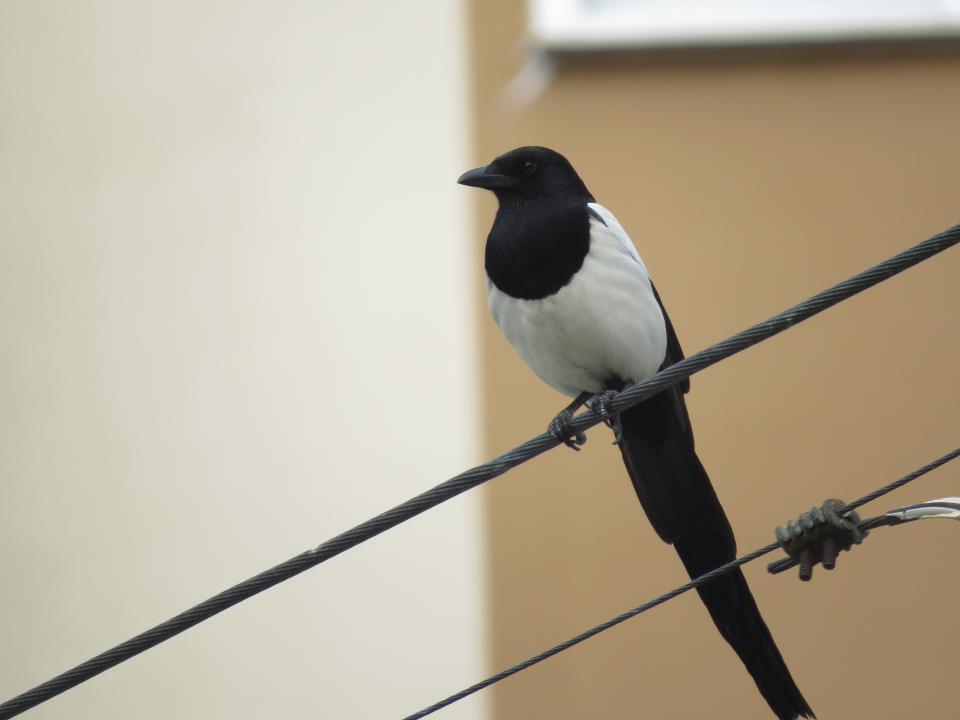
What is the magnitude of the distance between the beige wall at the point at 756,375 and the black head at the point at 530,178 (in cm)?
105

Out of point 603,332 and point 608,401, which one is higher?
point 603,332

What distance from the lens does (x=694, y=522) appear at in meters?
2.52

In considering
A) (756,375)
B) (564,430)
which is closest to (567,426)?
(564,430)

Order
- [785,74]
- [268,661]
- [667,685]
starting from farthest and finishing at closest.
A: [785,74] < [268,661] < [667,685]

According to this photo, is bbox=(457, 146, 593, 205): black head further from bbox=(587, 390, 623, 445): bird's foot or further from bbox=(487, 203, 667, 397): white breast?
bbox=(587, 390, 623, 445): bird's foot

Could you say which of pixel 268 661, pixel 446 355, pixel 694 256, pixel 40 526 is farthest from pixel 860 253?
pixel 40 526

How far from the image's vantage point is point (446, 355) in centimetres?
376

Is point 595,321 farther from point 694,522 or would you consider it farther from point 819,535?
point 819,535

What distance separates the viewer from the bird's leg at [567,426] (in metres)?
2.30

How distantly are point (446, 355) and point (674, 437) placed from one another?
1.27 m

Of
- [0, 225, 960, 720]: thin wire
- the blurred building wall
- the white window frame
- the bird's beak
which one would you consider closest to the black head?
the bird's beak

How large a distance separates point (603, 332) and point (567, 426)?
10.5 inches

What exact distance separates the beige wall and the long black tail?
35.7 inches

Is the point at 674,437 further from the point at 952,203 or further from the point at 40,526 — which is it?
the point at 40,526
